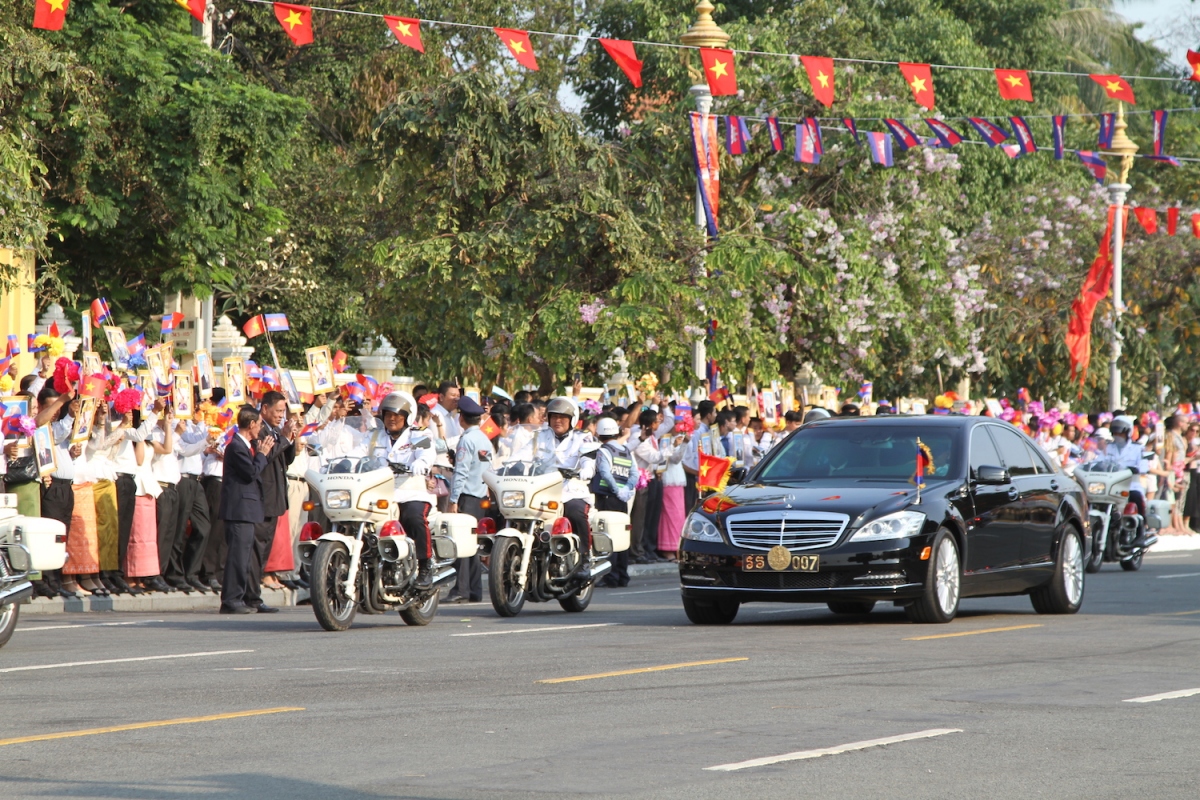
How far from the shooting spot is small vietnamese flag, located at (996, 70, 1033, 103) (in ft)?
83.1

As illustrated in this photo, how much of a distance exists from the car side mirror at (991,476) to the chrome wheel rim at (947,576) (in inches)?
24.2

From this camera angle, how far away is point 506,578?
1598 centimetres

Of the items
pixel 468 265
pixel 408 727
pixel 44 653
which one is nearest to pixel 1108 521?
pixel 468 265

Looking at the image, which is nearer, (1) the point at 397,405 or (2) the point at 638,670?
(2) the point at 638,670

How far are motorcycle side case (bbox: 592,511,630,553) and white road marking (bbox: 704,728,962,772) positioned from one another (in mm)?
8185

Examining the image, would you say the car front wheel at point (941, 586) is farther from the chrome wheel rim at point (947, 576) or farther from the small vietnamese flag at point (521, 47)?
the small vietnamese flag at point (521, 47)

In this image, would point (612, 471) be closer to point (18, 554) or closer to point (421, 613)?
point (421, 613)

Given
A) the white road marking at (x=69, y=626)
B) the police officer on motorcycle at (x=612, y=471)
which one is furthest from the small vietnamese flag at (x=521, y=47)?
the white road marking at (x=69, y=626)

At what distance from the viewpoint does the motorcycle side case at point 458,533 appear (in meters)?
15.3

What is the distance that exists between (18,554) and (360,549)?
8.24 ft

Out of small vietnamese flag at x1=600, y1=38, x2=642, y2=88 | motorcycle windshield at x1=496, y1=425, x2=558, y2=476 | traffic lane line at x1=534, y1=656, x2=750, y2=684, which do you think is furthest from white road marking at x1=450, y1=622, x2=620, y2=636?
small vietnamese flag at x1=600, y1=38, x2=642, y2=88

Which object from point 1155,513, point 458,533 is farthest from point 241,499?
point 1155,513

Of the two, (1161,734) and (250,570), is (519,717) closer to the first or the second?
(1161,734)

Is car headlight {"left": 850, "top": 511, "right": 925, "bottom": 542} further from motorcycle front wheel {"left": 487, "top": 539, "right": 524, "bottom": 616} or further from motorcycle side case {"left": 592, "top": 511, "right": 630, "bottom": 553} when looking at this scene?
motorcycle side case {"left": 592, "top": 511, "right": 630, "bottom": 553}
